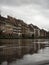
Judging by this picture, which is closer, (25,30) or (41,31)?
(25,30)

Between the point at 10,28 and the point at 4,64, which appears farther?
the point at 10,28

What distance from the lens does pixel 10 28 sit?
98125mm

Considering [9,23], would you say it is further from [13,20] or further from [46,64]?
[46,64]

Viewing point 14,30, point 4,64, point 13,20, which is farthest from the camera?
point 13,20

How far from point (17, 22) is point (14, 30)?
12.2 meters

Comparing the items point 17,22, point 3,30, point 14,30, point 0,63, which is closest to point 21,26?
point 17,22

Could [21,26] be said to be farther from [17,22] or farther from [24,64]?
[24,64]

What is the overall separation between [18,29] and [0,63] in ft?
317

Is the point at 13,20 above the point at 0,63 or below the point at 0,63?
above

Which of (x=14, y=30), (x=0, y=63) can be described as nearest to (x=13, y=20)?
(x=14, y=30)

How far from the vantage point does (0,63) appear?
9.38 m

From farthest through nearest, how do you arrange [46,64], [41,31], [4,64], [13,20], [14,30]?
1. [41,31]
2. [13,20]
3. [14,30]
4. [4,64]
5. [46,64]

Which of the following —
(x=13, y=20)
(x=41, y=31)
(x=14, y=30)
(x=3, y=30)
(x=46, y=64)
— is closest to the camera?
(x=46, y=64)

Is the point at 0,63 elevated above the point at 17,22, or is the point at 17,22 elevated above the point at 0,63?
the point at 17,22
